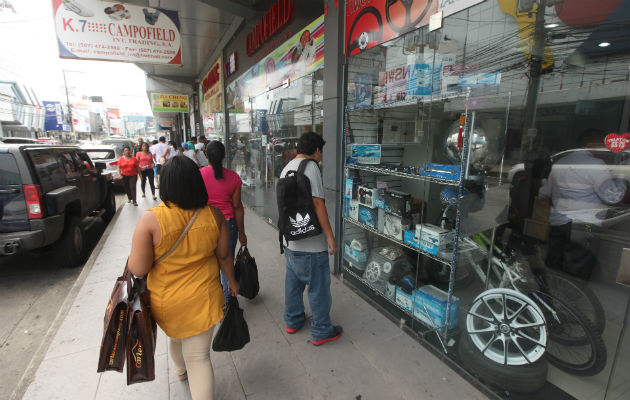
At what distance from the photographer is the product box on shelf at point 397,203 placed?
3004 millimetres

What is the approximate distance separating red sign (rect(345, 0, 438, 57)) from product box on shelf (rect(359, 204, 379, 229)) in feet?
5.61

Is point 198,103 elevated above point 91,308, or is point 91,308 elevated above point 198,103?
point 198,103

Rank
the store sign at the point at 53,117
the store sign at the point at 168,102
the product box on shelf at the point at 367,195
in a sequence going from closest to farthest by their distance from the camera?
the product box on shelf at the point at 367,195
the store sign at the point at 168,102
the store sign at the point at 53,117

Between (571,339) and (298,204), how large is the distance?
227 centimetres

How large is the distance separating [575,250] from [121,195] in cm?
1267

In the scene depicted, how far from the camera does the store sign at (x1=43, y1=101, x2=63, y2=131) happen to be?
4403 centimetres

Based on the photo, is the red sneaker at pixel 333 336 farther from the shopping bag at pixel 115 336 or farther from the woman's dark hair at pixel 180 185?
the woman's dark hair at pixel 180 185

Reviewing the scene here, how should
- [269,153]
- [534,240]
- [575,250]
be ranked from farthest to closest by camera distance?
[269,153] < [534,240] < [575,250]

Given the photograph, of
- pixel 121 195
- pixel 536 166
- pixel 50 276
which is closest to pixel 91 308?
pixel 50 276

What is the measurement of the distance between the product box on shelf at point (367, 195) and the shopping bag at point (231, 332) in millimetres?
1806

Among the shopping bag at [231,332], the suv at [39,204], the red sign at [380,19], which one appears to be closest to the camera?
the shopping bag at [231,332]

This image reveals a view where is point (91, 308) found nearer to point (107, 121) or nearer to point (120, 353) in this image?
point (120, 353)

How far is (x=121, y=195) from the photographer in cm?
1122

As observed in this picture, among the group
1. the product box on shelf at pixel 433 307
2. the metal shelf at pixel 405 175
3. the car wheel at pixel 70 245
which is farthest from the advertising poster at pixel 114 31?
the product box on shelf at pixel 433 307
